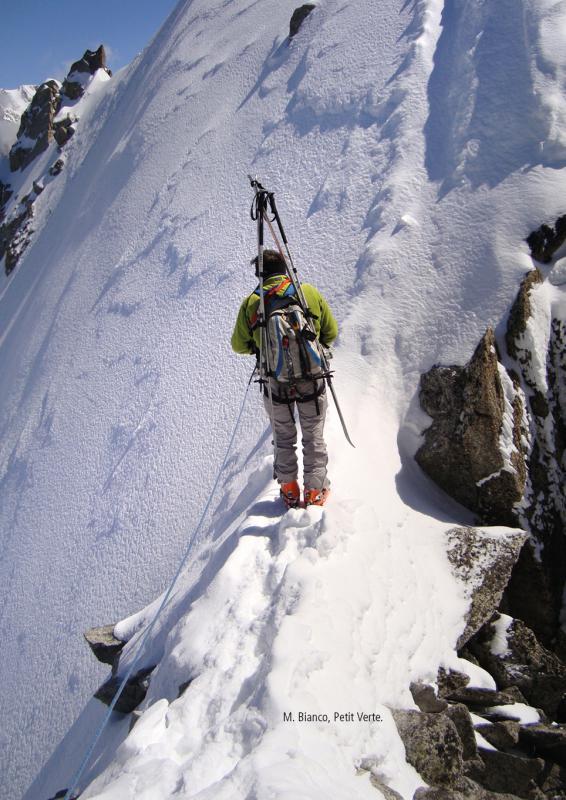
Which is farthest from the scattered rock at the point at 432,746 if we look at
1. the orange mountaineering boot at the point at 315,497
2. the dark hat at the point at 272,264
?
the dark hat at the point at 272,264

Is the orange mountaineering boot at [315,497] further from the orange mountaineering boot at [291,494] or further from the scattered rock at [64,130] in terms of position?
the scattered rock at [64,130]

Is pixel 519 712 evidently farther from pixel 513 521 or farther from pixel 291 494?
pixel 291 494

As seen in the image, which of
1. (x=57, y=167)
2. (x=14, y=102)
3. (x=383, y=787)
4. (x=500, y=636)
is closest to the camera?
(x=383, y=787)

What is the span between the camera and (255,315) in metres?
4.32

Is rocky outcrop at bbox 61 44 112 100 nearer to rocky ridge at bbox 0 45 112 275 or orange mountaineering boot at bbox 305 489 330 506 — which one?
rocky ridge at bbox 0 45 112 275

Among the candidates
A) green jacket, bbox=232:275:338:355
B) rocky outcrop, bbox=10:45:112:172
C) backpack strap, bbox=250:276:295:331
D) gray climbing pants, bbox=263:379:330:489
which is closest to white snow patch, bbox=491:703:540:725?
gray climbing pants, bbox=263:379:330:489

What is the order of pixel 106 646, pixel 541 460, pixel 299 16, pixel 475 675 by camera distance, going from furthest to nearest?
pixel 299 16, pixel 541 460, pixel 106 646, pixel 475 675

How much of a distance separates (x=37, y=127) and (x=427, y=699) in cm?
3921

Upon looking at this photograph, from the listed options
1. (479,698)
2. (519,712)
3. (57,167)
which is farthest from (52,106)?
(519,712)

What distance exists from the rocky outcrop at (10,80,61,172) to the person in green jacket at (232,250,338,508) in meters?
33.4

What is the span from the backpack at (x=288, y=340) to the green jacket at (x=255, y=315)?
0.09 metres

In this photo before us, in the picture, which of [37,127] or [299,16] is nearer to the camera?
[299,16]

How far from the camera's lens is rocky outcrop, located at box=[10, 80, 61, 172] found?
31.5 metres

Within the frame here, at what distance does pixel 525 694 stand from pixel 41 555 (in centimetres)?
683
